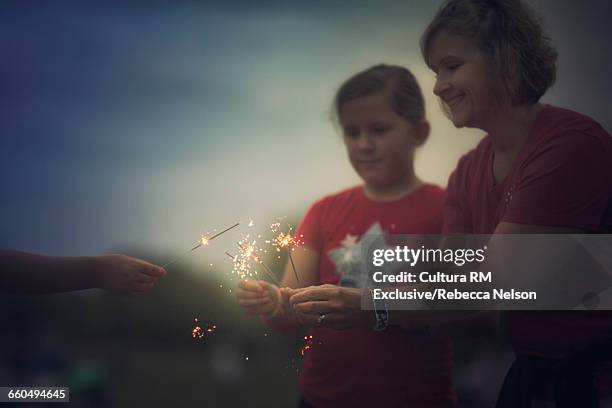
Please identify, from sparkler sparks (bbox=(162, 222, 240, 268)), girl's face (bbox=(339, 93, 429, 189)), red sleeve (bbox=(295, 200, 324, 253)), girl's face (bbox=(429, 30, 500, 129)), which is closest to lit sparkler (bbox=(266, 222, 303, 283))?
red sleeve (bbox=(295, 200, 324, 253))

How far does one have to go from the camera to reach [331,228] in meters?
1.70

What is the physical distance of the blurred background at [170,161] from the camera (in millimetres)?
1737

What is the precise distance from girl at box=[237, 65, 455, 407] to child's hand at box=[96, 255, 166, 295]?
0.24 m

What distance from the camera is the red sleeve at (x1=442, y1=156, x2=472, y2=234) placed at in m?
1.62

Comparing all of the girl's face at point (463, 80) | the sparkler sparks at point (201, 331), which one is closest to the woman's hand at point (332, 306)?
the sparkler sparks at point (201, 331)

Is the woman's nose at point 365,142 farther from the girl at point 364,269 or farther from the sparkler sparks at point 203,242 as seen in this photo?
the sparkler sparks at point 203,242

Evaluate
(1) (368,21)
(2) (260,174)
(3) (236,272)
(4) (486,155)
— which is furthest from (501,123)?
(3) (236,272)

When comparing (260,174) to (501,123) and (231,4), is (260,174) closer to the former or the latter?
(231,4)

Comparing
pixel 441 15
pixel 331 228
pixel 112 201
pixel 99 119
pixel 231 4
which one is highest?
pixel 231 4

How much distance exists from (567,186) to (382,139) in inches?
17.9

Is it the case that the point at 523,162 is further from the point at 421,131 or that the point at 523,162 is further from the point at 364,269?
the point at 364,269

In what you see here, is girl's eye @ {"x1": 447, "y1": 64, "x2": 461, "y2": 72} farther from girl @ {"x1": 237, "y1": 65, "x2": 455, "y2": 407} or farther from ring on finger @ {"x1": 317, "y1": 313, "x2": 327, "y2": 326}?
ring on finger @ {"x1": 317, "y1": 313, "x2": 327, "y2": 326}

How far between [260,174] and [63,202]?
537mm

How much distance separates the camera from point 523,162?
1.50 metres
